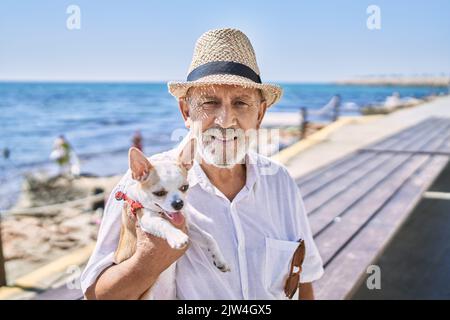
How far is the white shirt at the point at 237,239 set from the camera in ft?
4.31

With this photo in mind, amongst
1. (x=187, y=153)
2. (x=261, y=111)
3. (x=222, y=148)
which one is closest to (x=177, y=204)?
(x=187, y=153)

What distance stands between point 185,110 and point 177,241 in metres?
0.49

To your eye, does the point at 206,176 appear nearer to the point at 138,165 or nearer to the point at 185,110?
the point at 185,110

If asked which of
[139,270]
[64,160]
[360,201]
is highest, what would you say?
[139,270]

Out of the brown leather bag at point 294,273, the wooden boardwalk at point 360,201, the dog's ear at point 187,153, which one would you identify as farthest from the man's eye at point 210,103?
the wooden boardwalk at point 360,201

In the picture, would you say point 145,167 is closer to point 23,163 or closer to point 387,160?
point 387,160

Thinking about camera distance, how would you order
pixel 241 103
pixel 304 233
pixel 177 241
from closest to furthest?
pixel 177 241
pixel 241 103
pixel 304 233

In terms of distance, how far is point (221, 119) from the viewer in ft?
4.28

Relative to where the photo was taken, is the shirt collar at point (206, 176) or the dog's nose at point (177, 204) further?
the shirt collar at point (206, 176)

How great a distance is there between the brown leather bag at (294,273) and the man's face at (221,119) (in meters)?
0.41

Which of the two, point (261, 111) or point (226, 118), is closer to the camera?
point (226, 118)

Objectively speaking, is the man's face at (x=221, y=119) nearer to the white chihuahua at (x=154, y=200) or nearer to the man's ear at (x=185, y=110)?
the man's ear at (x=185, y=110)

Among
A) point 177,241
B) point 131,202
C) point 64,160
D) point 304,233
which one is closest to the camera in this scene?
point 177,241
